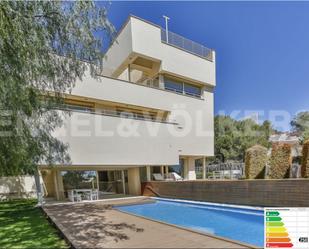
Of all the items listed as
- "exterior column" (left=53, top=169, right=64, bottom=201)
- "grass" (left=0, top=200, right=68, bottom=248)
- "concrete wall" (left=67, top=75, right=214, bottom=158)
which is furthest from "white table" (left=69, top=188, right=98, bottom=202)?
"concrete wall" (left=67, top=75, right=214, bottom=158)

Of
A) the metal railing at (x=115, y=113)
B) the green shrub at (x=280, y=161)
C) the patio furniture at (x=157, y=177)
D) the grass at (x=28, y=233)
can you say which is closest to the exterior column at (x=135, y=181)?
the patio furniture at (x=157, y=177)

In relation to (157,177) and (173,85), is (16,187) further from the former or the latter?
(173,85)

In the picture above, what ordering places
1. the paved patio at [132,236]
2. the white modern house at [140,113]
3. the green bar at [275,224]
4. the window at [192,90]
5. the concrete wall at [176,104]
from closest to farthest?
the green bar at [275,224] < the paved patio at [132,236] < the white modern house at [140,113] < the concrete wall at [176,104] < the window at [192,90]

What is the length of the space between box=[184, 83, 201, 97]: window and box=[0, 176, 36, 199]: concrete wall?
50.5 ft

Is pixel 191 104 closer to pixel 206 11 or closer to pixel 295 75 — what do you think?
pixel 206 11

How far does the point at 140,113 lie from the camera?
20391 mm

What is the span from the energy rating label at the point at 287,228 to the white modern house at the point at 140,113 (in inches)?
469

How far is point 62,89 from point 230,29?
15895 mm

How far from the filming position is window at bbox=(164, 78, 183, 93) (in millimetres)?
21781

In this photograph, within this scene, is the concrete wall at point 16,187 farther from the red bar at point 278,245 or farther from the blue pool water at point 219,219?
the red bar at point 278,245

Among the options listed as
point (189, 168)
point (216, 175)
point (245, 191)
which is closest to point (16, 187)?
point (189, 168)

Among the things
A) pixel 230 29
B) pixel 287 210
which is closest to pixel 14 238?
pixel 287 210

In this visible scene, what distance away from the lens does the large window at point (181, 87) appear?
21.9 meters

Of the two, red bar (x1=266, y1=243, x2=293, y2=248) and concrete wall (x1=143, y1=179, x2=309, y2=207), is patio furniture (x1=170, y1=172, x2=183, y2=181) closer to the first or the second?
concrete wall (x1=143, y1=179, x2=309, y2=207)
